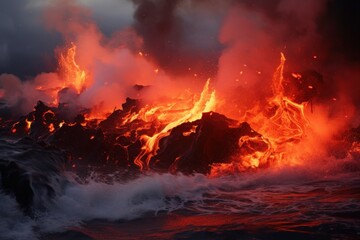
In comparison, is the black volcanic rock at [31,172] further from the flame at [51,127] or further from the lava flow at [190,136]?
the flame at [51,127]

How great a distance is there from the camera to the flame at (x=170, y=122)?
66.7 feet

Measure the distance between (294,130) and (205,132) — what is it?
20.4 ft

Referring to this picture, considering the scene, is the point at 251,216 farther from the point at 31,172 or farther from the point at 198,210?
the point at 31,172

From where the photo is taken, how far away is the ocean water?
786 centimetres

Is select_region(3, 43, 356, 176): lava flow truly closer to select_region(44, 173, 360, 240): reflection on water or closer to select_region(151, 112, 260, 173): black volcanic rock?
select_region(151, 112, 260, 173): black volcanic rock

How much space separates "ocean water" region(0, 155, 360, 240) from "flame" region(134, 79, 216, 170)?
542 centimetres

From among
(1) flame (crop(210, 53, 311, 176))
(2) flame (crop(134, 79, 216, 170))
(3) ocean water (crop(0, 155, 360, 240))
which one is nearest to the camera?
(3) ocean water (crop(0, 155, 360, 240))

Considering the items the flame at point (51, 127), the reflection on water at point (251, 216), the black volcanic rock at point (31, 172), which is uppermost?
the flame at point (51, 127)

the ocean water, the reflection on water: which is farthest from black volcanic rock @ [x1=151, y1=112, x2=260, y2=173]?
the reflection on water

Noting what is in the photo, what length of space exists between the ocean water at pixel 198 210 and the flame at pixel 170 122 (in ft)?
17.8

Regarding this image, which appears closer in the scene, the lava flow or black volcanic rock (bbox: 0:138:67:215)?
black volcanic rock (bbox: 0:138:67:215)

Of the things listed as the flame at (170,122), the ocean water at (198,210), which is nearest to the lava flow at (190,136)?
the flame at (170,122)

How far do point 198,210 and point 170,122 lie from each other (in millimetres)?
13506

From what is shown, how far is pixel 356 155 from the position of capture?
1800cm
